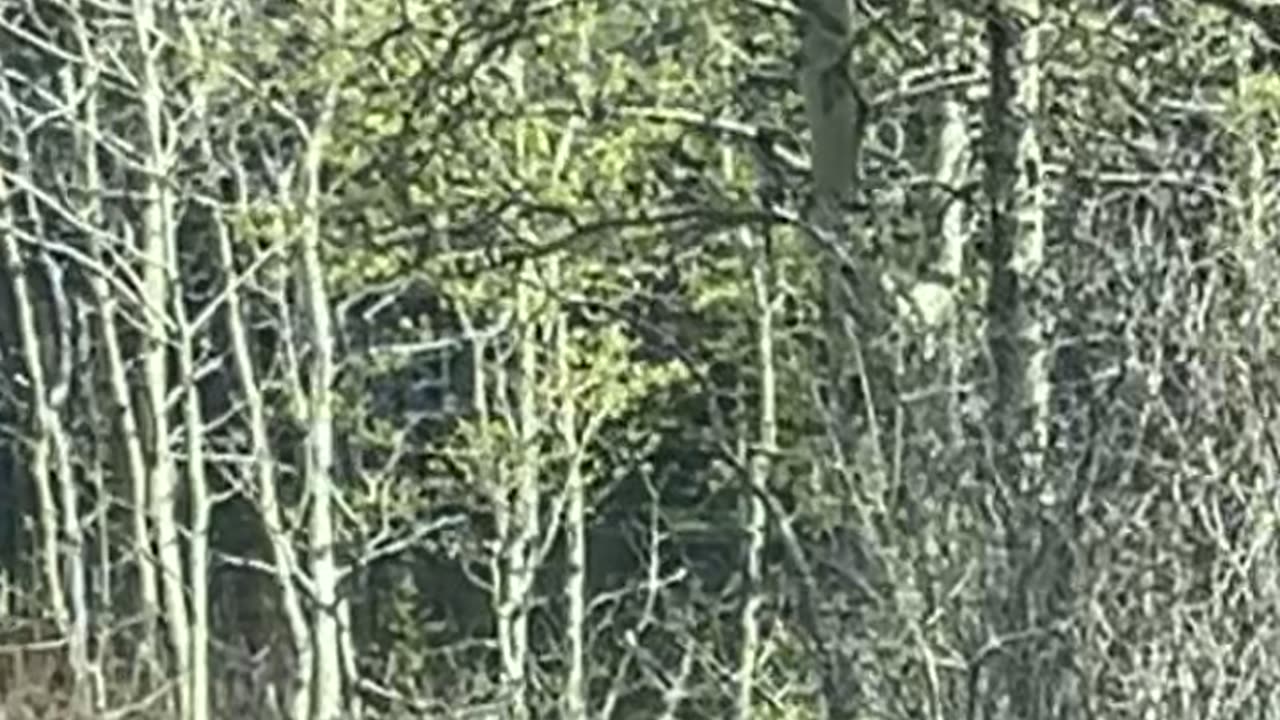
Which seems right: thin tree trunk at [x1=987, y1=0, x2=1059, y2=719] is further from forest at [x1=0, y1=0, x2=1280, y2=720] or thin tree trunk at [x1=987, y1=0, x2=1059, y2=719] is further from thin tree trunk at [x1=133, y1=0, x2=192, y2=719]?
thin tree trunk at [x1=133, y1=0, x2=192, y2=719]

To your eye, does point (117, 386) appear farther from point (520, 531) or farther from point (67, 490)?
point (520, 531)

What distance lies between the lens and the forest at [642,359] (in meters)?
4.91

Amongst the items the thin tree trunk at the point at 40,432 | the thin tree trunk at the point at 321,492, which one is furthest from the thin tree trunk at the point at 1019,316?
the thin tree trunk at the point at 40,432

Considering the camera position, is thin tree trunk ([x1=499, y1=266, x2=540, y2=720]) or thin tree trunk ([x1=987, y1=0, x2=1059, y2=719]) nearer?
thin tree trunk ([x1=987, y1=0, x2=1059, y2=719])

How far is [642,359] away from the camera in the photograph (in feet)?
36.6

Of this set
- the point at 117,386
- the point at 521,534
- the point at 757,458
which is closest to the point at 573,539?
the point at 521,534

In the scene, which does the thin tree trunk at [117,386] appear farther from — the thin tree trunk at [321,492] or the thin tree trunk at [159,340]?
the thin tree trunk at [321,492]

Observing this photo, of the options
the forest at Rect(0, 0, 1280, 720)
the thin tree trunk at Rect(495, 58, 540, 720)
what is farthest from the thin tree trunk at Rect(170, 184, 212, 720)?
the thin tree trunk at Rect(495, 58, 540, 720)

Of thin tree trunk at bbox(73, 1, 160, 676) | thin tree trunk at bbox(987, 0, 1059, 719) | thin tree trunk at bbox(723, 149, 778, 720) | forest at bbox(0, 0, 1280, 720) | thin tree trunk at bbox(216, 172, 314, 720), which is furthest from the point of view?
thin tree trunk at bbox(73, 1, 160, 676)

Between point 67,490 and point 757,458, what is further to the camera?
point 67,490

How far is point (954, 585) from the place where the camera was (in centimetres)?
488

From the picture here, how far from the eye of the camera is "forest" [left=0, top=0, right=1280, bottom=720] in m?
4.91

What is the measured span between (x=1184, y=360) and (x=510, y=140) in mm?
4553

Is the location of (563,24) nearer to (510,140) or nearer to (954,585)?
(510,140)
